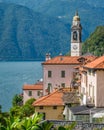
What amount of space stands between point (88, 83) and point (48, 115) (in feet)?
12.9

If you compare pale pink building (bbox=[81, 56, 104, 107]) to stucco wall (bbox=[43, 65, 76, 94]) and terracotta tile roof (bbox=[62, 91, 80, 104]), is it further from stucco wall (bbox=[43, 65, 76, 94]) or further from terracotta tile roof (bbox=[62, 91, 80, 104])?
stucco wall (bbox=[43, 65, 76, 94])

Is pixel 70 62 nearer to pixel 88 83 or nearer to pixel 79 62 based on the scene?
pixel 79 62

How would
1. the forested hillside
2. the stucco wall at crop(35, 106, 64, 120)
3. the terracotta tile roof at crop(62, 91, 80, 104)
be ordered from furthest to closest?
1. the forested hillside
2. the stucco wall at crop(35, 106, 64, 120)
3. the terracotta tile roof at crop(62, 91, 80, 104)

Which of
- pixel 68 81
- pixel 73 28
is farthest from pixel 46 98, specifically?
pixel 73 28

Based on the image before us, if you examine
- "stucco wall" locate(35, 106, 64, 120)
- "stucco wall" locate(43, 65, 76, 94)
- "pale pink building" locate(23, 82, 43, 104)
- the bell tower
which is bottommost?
"stucco wall" locate(35, 106, 64, 120)

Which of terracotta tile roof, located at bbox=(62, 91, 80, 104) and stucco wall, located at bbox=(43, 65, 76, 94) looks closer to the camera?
terracotta tile roof, located at bbox=(62, 91, 80, 104)

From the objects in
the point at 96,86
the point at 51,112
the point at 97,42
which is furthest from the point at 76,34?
the point at 96,86

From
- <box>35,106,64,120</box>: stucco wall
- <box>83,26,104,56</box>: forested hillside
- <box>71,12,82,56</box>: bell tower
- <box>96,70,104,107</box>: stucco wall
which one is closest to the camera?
<box>96,70,104,107</box>: stucco wall

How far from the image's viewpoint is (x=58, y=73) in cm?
5597

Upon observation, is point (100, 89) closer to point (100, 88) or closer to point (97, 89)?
point (100, 88)

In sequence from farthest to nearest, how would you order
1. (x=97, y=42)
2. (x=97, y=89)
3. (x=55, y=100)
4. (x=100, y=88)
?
(x=97, y=42) < (x=55, y=100) < (x=97, y=89) < (x=100, y=88)

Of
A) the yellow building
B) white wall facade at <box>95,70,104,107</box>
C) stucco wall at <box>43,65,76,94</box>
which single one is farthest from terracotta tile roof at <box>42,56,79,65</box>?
white wall facade at <box>95,70,104,107</box>

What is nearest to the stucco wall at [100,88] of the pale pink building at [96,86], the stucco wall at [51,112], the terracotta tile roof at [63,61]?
the pale pink building at [96,86]

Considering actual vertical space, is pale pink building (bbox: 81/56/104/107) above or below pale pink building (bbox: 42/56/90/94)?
below
